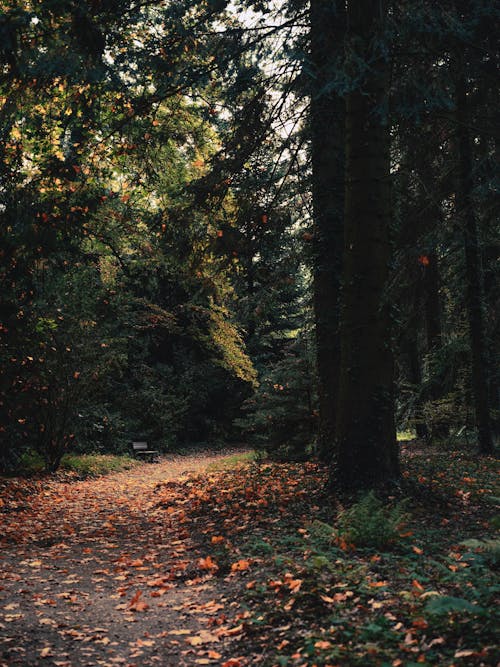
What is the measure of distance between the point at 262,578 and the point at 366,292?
3505 millimetres

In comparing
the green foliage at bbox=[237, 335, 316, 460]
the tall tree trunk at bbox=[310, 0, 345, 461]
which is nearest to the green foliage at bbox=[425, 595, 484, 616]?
the tall tree trunk at bbox=[310, 0, 345, 461]

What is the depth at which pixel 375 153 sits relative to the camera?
713 centimetres

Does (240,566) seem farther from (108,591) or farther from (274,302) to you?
(274,302)

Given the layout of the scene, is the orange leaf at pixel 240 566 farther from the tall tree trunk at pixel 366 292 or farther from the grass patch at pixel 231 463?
the grass patch at pixel 231 463

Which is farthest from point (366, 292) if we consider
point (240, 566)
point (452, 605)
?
point (452, 605)

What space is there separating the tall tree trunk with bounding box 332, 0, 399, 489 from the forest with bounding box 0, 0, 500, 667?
28mm

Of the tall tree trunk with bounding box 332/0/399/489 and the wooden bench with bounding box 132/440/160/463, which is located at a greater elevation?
the tall tree trunk with bounding box 332/0/399/489

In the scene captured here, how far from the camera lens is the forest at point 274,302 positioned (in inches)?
171

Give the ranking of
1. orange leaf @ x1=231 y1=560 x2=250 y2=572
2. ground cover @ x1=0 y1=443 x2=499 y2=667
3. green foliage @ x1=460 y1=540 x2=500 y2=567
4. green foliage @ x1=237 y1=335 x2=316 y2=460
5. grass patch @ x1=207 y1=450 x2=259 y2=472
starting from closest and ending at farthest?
ground cover @ x1=0 y1=443 x2=499 y2=667 → green foliage @ x1=460 y1=540 x2=500 y2=567 → orange leaf @ x1=231 y1=560 x2=250 y2=572 → green foliage @ x1=237 y1=335 x2=316 y2=460 → grass patch @ x1=207 y1=450 x2=259 y2=472

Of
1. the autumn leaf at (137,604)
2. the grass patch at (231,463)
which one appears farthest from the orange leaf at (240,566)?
the grass patch at (231,463)

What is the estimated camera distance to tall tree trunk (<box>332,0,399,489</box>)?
699 centimetres

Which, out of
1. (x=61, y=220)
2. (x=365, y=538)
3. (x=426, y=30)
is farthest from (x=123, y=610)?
(x=426, y=30)

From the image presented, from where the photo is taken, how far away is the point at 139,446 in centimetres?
1850

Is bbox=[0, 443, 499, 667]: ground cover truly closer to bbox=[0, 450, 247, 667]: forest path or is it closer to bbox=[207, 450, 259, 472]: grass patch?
bbox=[0, 450, 247, 667]: forest path
